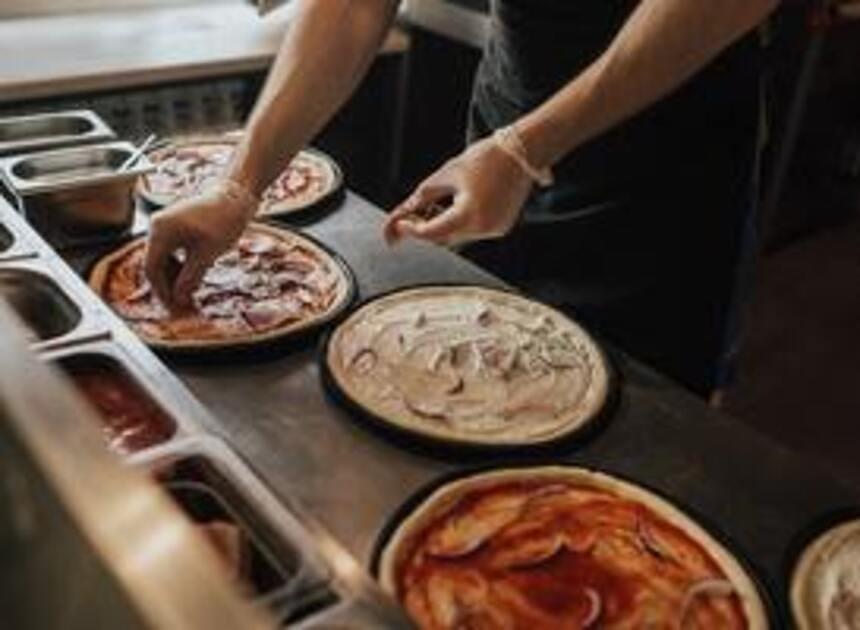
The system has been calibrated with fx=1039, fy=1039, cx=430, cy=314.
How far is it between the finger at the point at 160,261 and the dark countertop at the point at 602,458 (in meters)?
0.15

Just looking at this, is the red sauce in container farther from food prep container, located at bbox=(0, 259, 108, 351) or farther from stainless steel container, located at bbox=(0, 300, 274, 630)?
stainless steel container, located at bbox=(0, 300, 274, 630)

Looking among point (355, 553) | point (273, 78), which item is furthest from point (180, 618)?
point (273, 78)

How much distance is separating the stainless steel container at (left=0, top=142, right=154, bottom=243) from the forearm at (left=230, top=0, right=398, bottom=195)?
0.58ft

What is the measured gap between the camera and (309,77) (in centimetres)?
158

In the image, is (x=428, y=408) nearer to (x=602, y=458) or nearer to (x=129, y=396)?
(x=602, y=458)

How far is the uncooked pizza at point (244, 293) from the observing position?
133 cm

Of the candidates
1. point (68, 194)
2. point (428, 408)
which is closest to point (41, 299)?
point (68, 194)

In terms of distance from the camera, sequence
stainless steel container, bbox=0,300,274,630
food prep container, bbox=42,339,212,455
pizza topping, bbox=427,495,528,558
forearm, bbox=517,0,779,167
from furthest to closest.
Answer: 1. forearm, bbox=517,0,779,167
2. pizza topping, bbox=427,495,528,558
3. food prep container, bbox=42,339,212,455
4. stainless steel container, bbox=0,300,274,630

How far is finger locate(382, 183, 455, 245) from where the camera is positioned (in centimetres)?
132

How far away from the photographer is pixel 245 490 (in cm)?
80

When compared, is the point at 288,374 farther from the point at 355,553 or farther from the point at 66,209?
the point at 66,209

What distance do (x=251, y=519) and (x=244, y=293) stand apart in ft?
2.31

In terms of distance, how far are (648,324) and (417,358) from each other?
503 millimetres

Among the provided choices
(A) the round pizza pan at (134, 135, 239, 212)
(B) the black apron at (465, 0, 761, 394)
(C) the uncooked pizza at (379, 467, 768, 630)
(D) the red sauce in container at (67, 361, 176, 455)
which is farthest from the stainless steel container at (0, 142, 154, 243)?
(C) the uncooked pizza at (379, 467, 768, 630)
